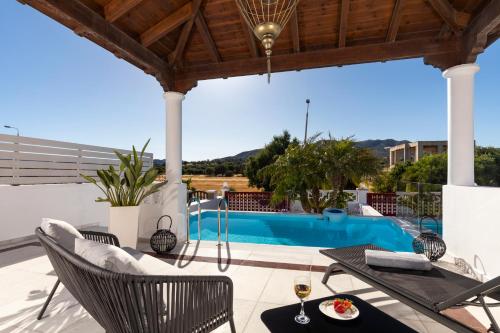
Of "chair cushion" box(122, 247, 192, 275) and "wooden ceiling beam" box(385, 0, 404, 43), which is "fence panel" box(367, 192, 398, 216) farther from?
"chair cushion" box(122, 247, 192, 275)

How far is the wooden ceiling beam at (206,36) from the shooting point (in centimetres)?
423

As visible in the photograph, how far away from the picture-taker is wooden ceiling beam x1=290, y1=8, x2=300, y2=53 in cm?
395

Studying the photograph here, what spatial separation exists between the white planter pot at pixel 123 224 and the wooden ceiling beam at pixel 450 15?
16.6 feet

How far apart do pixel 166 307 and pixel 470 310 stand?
2.55 meters

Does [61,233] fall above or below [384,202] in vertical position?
above

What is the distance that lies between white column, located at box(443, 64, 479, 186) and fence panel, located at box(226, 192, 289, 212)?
5.30m

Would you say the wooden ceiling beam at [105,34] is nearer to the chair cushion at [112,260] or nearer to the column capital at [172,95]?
the column capital at [172,95]

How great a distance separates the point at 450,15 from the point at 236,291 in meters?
4.42

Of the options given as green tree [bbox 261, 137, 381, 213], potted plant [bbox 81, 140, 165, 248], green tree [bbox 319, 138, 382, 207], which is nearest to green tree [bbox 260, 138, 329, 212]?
green tree [bbox 261, 137, 381, 213]

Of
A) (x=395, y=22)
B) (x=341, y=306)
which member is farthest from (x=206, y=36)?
(x=341, y=306)

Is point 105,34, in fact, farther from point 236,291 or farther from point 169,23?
point 236,291

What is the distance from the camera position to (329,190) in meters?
8.36

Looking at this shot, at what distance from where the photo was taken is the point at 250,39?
173 inches

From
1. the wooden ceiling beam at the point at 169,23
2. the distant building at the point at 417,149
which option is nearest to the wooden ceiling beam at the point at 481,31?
the wooden ceiling beam at the point at 169,23
